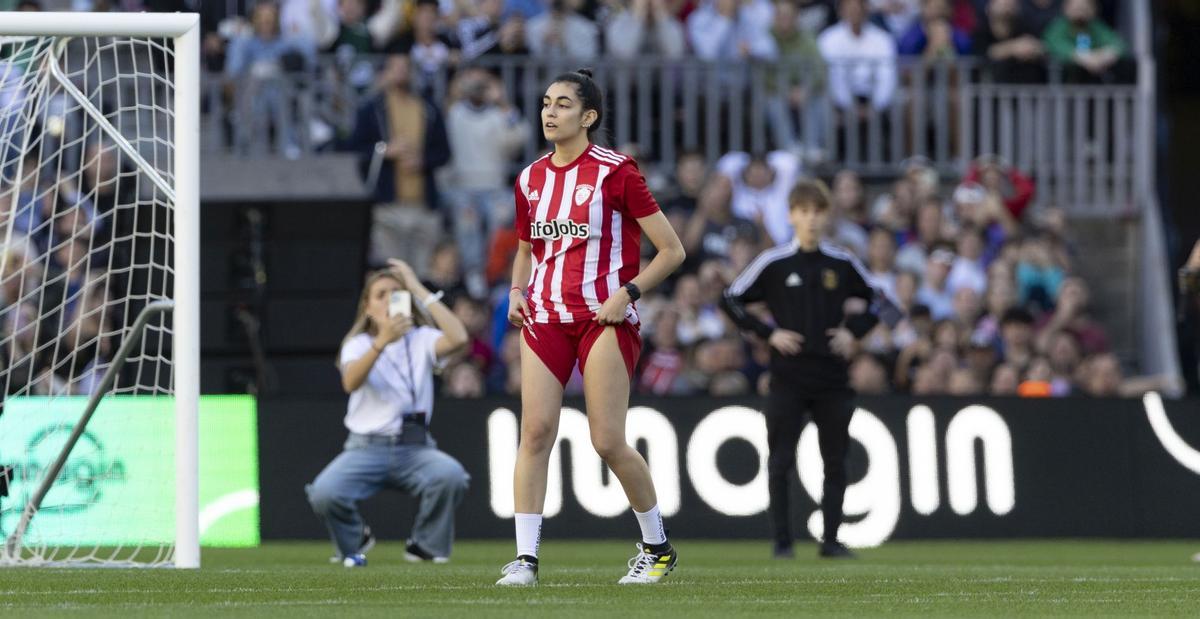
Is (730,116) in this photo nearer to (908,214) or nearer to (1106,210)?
(908,214)

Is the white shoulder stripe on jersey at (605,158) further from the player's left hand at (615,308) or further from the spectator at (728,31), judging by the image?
the spectator at (728,31)

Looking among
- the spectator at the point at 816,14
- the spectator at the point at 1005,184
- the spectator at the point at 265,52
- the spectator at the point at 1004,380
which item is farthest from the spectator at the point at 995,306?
the spectator at the point at 265,52

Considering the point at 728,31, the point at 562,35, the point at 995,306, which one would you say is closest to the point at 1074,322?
the point at 995,306

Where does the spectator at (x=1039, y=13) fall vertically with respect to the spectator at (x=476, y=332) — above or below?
above

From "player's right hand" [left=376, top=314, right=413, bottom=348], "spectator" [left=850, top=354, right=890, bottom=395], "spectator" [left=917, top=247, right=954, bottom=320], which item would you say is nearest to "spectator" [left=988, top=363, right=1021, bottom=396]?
"spectator" [left=850, top=354, right=890, bottom=395]

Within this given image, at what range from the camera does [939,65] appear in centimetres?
1931

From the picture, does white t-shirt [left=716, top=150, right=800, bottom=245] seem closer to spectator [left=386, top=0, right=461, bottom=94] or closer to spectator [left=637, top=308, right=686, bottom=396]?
spectator [left=637, top=308, right=686, bottom=396]

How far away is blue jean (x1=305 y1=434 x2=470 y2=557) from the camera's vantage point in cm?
1151

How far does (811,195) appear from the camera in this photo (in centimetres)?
1198

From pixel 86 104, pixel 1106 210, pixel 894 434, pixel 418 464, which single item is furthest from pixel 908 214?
pixel 86 104

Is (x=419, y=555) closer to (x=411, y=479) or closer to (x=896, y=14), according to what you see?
(x=411, y=479)

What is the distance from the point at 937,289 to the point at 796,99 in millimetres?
2434

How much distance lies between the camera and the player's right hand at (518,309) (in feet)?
28.5

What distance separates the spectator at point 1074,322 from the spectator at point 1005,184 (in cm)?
105
